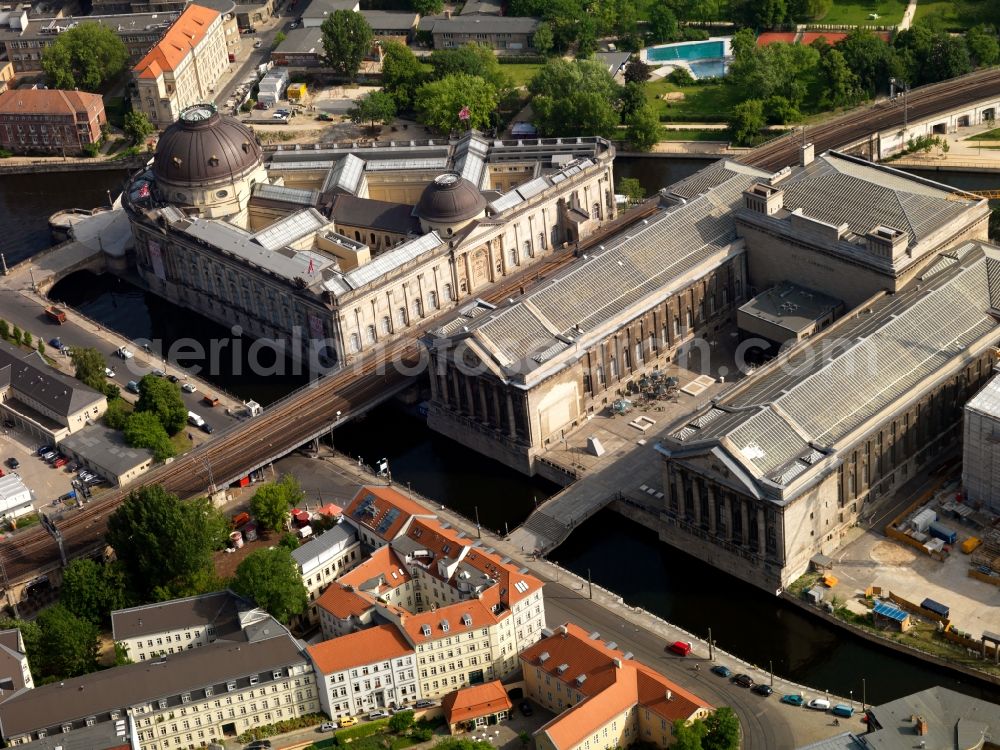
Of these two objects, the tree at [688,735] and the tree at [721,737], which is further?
the tree at [721,737]

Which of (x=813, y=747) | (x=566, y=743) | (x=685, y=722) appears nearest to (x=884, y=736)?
(x=813, y=747)

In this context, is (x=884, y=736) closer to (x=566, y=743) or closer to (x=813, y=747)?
(x=813, y=747)

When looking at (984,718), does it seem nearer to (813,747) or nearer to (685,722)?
(813,747)

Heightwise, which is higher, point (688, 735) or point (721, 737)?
point (688, 735)

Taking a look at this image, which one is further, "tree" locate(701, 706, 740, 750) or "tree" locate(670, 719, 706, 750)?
"tree" locate(701, 706, 740, 750)

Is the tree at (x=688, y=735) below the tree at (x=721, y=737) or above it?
above

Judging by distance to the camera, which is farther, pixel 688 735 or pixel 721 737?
pixel 721 737

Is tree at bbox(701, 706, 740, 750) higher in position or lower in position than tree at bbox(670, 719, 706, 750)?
lower
